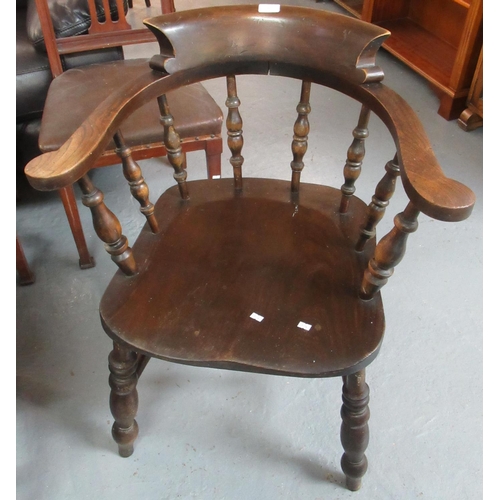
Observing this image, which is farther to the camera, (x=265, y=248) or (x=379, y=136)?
(x=379, y=136)

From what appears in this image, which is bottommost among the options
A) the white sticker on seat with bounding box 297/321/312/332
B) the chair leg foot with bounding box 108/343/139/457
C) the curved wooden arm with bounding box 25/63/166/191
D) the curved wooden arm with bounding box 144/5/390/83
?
the chair leg foot with bounding box 108/343/139/457

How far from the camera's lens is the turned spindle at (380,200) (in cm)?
81

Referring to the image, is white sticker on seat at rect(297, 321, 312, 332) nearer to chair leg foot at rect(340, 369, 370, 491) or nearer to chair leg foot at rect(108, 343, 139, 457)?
chair leg foot at rect(340, 369, 370, 491)

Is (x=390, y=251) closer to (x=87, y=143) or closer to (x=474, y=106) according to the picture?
(x=87, y=143)

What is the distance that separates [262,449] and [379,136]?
129cm

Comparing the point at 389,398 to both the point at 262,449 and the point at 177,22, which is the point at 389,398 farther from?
the point at 177,22

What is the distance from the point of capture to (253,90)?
2217 mm

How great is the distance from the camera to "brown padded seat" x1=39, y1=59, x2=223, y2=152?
119 centimetres

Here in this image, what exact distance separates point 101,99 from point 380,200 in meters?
0.77

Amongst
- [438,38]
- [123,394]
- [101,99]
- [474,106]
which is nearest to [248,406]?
[123,394]

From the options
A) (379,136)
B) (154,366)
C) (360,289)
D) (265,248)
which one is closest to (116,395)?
(154,366)

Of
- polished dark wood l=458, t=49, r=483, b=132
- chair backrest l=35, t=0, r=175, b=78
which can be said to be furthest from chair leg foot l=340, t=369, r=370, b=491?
polished dark wood l=458, t=49, r=483, b=132

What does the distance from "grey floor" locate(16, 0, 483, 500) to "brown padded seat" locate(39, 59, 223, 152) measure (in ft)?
1.35

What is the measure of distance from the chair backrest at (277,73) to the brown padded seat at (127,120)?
0.28m
